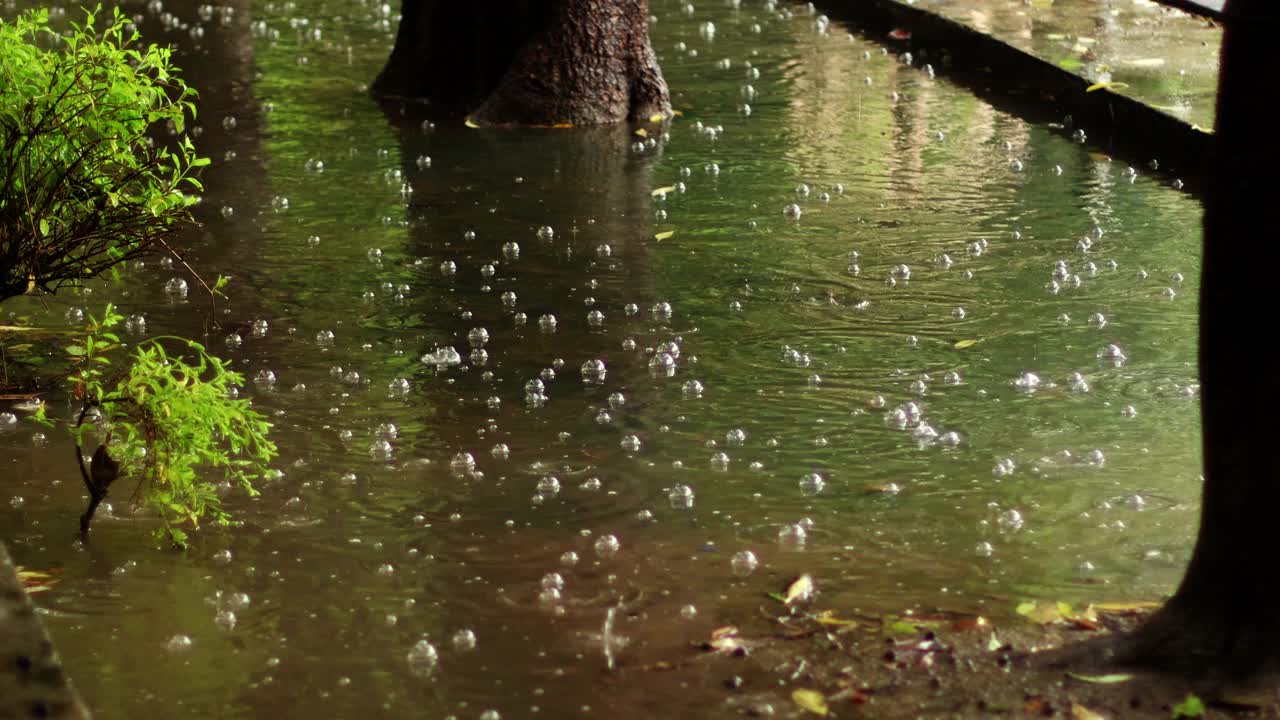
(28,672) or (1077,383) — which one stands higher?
(28,672)

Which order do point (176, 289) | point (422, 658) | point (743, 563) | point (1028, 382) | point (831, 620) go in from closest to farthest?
1. point (422, 658)
2. point (831, 620)
3. point (743, 563)
4. point (1028, 382)
5. point (176, 289)

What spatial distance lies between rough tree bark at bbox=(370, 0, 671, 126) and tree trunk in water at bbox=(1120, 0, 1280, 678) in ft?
18.5

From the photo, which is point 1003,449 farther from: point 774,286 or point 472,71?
point 472,71

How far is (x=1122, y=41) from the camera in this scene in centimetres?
980

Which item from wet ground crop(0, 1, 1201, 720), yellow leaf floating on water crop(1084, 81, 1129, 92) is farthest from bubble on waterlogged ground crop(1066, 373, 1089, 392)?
yellow leaf floating on water crop(1084, 81, 1129, 92)

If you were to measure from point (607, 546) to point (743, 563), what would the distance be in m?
0.33

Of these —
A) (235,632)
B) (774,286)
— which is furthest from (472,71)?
(235,632)

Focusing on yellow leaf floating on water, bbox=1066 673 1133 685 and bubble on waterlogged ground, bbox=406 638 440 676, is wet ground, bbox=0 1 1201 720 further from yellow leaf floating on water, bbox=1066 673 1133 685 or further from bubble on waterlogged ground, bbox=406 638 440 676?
yellow leaf floating on water, bbox=1066 673 1133 685

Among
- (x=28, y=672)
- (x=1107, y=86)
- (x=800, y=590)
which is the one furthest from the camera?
(x=1107, y=86)

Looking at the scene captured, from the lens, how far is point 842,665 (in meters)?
3.29

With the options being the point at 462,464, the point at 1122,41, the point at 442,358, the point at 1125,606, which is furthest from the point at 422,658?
the point at 1122,41

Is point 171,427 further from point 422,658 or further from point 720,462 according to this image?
point 720,462

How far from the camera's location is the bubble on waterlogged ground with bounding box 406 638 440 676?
3.33 m

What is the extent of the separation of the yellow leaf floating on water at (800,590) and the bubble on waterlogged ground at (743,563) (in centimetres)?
12
